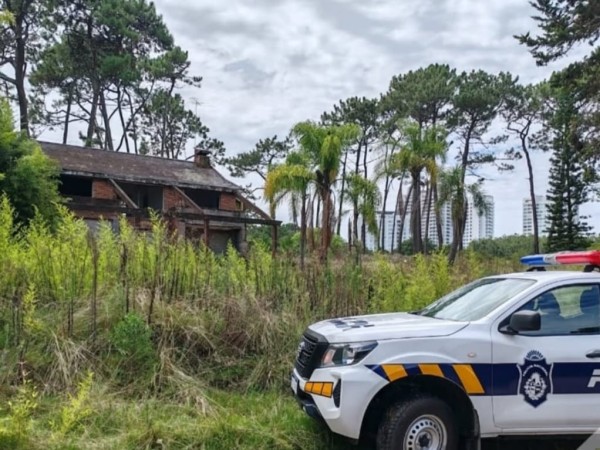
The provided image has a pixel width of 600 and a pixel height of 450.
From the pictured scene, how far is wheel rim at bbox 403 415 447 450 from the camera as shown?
4.16 m

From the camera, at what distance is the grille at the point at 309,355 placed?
4.52 meters

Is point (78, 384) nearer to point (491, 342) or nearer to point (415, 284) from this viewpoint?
point (491, 342)

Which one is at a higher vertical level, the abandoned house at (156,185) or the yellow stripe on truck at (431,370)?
the abandoned house at (156,185)

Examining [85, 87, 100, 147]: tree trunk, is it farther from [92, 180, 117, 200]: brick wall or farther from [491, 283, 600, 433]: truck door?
[491, 283, 600, 433]: truck door

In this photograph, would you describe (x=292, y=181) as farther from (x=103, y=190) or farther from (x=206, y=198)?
(x=206, y=198)

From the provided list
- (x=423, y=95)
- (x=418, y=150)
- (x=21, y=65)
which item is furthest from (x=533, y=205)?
(x=21, y=65)

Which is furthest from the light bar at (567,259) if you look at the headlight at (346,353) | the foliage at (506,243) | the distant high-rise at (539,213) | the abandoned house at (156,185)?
the foliage at (506,243)

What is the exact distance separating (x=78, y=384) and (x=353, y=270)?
403 cm

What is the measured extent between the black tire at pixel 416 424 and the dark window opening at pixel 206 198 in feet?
77.9

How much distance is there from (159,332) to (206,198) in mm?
21637

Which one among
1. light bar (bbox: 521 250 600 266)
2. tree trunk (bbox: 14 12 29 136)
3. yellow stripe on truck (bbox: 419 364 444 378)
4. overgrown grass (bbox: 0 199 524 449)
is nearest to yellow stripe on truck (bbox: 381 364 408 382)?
yellow stripe on truck (bbox: 419 364 444 378)

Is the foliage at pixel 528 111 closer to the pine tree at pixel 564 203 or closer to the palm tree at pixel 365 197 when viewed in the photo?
the pine tree at pixel 564 203

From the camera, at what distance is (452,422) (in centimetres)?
427

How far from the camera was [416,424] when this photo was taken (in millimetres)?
4184
